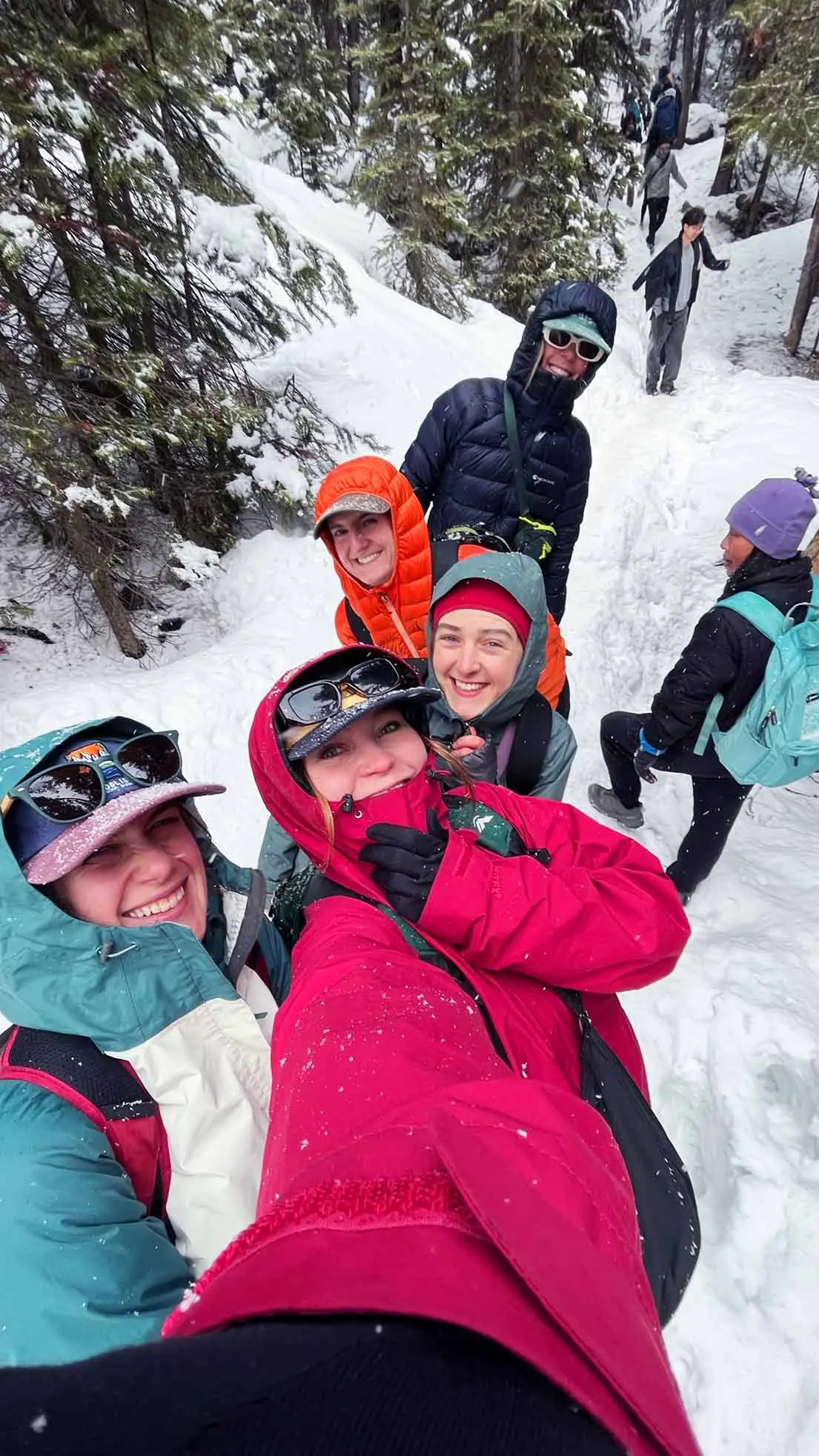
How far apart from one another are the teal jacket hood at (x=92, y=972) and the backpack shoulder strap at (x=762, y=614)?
286 centimetres

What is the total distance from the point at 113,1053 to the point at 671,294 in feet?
42.9

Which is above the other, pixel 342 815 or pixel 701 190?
pixel 701 190

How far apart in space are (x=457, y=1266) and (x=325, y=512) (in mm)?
2971

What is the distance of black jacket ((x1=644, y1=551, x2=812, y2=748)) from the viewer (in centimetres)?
316

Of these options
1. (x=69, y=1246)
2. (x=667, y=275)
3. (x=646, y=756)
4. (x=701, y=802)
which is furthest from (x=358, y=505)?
(x=667, y=275)

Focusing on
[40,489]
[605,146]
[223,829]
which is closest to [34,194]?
[40,489]

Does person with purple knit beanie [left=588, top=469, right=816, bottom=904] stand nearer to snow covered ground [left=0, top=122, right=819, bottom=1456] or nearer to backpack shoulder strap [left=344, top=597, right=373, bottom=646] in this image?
snow covered ground [left=0, top=122, right=819, bottom=1456]

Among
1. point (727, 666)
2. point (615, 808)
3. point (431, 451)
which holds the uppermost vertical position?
point (431, 451)

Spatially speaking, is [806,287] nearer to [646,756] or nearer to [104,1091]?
[646,756]

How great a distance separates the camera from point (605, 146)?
1551 cm

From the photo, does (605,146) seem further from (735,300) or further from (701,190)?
(701,190)

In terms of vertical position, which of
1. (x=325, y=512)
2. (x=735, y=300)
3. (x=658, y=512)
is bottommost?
(x=325, y=512)

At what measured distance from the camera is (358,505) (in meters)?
3.03

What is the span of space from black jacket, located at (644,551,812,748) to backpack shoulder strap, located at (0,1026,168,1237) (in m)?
2.96
